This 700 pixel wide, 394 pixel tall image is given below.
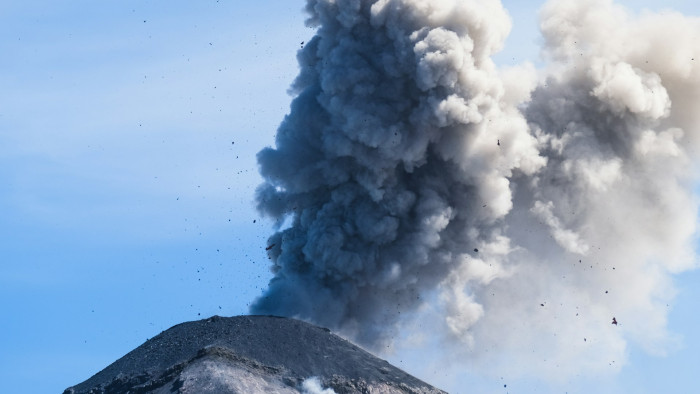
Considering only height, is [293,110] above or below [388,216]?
above

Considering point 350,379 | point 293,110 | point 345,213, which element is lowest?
point 350,379

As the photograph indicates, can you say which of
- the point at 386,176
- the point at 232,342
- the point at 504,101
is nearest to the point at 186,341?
the point at 232,342

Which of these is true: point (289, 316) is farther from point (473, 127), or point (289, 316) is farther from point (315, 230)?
point (473, 127)

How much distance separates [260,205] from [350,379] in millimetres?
22512

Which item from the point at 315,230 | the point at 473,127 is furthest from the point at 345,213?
the point at 473,127

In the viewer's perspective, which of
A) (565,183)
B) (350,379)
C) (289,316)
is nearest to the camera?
(350,379)

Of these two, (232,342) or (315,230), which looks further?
(315,230)

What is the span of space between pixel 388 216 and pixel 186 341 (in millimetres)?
19124

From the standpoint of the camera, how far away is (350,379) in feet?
373

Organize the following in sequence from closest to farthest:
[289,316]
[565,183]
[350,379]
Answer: [350,379]
[289,316]
[565,183]

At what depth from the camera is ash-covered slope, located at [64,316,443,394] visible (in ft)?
364

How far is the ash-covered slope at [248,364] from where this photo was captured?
111 metres

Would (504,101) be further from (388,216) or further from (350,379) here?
(350,379)

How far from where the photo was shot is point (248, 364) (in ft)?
369
